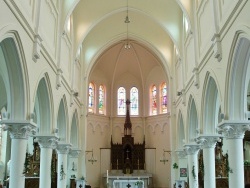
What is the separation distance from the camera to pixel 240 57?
12281mm

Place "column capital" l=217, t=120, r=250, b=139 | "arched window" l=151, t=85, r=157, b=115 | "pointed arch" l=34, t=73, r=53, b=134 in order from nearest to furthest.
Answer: "column capital" l=217, t=120, r=250, b=139, "pointed arch" l=34, t=73, r=53, b=134, "arched window" l=151, t=85, r=157, b=115

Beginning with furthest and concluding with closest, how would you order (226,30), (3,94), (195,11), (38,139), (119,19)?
(119,19)
(3,94)
(195,11)
(38,139)
(226,30)

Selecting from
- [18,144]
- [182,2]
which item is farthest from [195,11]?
[18,144]

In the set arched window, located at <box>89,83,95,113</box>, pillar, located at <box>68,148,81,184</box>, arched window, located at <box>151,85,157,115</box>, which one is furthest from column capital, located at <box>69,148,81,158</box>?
arched window, located at <box>151,85,157,115</box>

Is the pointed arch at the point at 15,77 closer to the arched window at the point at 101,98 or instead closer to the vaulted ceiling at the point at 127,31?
the vaulted ceiling at the point at 127,31

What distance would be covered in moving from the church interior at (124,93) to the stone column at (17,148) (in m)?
0.04

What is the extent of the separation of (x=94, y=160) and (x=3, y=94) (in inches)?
528

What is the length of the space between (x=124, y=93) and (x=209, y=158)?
19860 millimetres

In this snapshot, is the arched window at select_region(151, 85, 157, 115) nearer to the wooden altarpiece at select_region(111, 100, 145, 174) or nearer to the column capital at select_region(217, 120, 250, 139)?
the wooden altarpiece at select_region(111, 100, 145, 174)

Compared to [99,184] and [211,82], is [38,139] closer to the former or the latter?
[211,82]

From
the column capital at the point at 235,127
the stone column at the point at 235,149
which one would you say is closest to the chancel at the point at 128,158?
the stone column at the point at 235,149

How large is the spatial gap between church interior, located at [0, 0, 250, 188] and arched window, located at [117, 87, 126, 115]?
0.32ft

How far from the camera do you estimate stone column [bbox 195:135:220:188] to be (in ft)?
55.0

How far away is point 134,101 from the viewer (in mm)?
36031
